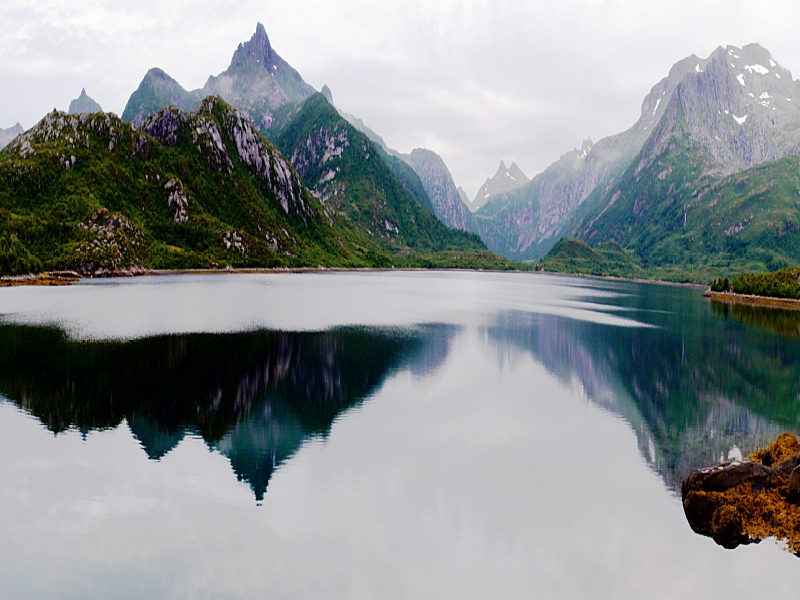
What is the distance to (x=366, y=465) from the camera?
29125 millimetres

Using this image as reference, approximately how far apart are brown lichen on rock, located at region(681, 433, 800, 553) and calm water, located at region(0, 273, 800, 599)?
0.69 metres

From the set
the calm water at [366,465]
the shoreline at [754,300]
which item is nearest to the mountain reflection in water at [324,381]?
the calm water at [366,465]

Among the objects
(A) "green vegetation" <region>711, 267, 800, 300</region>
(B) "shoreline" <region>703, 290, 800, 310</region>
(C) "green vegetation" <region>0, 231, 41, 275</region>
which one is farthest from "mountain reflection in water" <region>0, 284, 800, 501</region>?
(C) "green vegetation" <region>0, 231, 41, 275</region>

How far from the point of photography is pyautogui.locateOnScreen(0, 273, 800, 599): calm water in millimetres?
19781

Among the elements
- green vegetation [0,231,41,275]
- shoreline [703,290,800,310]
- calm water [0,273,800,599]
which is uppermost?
green vegetation [0,231,41,275]

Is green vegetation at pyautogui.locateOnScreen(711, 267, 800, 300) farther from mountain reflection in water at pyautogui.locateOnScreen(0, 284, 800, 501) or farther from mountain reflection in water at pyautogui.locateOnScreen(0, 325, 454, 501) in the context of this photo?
mountain reflection in water at pyautogui.locateOnScreen(0, 325, 454, 501)

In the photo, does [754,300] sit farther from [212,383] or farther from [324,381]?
[212,383]

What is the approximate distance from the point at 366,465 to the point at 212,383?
63.9 ft

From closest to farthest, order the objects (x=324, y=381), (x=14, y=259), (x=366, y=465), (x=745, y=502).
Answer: (x=745, y=502), (x=366, y=465), (x=324, y=381), (x=14, y=259)

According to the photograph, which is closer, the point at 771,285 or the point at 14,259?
the point at 771,285

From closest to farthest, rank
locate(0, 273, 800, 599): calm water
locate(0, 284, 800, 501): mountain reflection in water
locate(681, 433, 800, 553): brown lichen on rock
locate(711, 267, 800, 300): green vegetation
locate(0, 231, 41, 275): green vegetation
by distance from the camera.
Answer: locate(0, 273, 800, 599): calm water → locate(681, 433, 800, 553): brown lichen on rock → locate(0, 284, 800, 501): mountain reflection in water → locate(711, 267, 800, 300): green vegetation → locate(0, 231, 41, 275): green vegetation

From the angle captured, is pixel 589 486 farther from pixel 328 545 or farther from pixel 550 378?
pixel 550 378


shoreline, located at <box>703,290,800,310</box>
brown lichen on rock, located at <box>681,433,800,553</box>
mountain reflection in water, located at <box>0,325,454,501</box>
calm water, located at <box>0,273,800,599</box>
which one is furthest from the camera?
shoreline, located at <box>703,290,800,310</box>

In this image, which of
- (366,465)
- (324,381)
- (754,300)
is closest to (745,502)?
(366,465)
